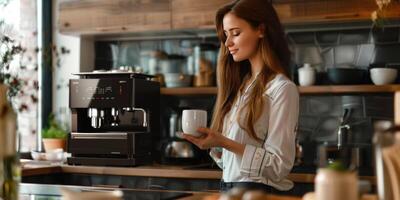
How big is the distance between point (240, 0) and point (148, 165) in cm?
172

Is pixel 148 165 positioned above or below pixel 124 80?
below

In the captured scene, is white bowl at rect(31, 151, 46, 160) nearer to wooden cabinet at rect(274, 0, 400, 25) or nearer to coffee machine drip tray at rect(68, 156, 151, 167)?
coffee machine drip tray at rect(68, 156, 151, 167)

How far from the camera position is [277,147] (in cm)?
241

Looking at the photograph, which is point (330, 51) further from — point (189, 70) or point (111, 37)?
point (111, 37)

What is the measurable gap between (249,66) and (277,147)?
466mm

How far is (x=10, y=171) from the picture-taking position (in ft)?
5.66

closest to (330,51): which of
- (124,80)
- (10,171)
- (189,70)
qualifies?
(189,70)

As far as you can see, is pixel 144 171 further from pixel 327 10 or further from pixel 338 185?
pixel 338 185

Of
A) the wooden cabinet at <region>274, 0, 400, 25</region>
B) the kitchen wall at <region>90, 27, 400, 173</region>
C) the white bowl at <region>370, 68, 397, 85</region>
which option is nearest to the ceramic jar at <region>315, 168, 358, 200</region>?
the wooden cabinet at <region>274, 0, 400, 25</region>

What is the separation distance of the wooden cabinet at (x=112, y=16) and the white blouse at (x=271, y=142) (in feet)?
6.04

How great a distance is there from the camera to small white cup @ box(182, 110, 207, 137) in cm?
237

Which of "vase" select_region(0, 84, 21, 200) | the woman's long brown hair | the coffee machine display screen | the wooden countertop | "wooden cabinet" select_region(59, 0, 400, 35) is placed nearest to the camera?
"vase" select_region(0, 84, 21, 200)

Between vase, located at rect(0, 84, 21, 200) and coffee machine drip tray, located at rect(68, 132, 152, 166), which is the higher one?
vase, located at rect(0, 84, 21, 200)

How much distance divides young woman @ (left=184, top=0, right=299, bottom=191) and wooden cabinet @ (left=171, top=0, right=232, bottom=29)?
4.51 ft
